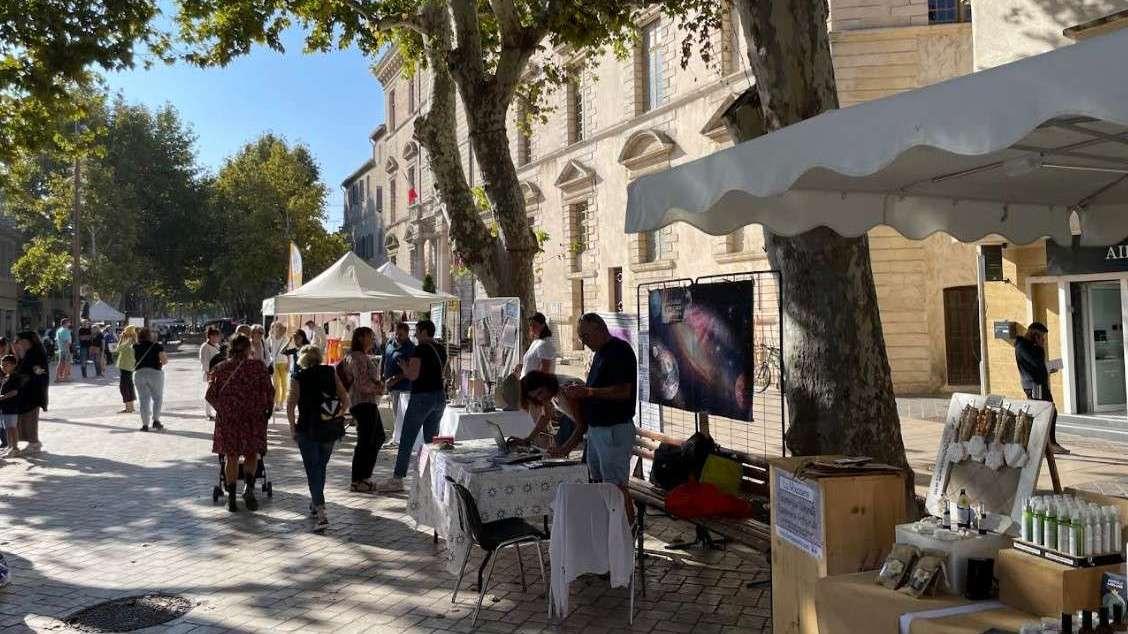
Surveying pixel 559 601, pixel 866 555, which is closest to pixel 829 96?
pixel 866 555

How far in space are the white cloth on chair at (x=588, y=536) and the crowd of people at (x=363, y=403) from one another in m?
0.74

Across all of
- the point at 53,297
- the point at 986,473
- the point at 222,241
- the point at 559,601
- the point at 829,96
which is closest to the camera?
the point at 986,473

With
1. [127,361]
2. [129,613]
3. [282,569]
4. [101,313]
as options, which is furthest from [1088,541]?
[101,313]

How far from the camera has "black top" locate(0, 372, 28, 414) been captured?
1097cm

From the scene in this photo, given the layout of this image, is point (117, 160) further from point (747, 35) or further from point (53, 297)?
point (747, 35)

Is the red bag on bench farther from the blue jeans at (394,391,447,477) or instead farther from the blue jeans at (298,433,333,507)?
the blue jeans at (394,391,447,477)

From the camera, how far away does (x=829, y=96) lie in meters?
5.73

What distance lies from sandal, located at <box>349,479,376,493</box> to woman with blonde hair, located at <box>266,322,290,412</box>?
18.3ft

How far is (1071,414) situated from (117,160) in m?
44.5

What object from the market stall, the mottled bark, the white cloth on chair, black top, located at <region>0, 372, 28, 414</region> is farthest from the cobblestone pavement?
the mottled bark

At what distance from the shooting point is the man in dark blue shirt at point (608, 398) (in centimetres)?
575

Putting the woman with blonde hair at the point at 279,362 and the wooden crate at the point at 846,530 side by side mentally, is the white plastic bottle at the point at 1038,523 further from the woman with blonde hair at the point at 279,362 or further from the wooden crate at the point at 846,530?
the woman with blonde hair at the point at 279,362

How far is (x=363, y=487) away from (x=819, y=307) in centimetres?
526

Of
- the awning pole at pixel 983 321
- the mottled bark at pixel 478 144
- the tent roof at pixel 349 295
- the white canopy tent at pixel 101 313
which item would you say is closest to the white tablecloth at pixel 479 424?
the mottled bark at pixel 478 144
